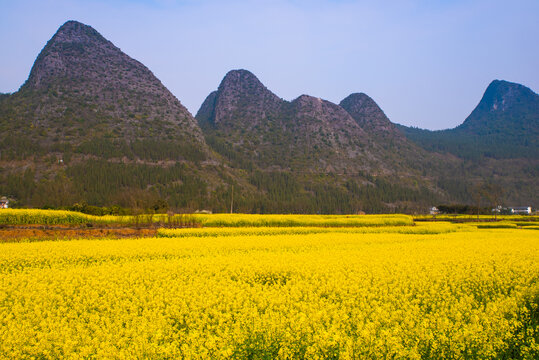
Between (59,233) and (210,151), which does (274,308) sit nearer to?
(59,233)

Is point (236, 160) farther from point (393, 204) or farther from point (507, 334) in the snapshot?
point (507, 334)

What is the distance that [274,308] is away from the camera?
8922mm

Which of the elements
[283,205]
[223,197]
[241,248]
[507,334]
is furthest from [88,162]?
[507,334]

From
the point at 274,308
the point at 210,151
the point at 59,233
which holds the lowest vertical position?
the point at 59,233

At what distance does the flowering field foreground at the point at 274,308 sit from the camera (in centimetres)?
643

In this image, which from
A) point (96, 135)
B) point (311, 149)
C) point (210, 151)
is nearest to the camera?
point (96, 135)

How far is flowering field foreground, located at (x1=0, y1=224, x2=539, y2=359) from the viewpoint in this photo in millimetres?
6426

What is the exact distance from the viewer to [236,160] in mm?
124625

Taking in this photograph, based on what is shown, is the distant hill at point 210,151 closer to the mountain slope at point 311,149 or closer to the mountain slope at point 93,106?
the mountain slope at point 93,106

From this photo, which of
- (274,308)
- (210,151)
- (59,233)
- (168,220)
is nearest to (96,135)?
(210,151)

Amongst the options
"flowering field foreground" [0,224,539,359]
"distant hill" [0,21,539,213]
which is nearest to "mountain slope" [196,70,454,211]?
"distant hill" [0,21,539,213]

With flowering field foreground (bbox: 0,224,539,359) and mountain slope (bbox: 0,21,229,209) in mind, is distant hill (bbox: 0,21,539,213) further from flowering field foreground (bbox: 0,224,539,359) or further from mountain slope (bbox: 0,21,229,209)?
flowering field foreground (bbox: 0,224,539,359)

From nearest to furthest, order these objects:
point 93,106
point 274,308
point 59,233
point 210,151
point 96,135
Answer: point 274,308 < point 59,233 < point 96,135 < point 93,106 < point 210,151

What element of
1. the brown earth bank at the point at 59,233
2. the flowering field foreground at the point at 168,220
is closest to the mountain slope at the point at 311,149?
the flowering field foreground at the point at 168,220
